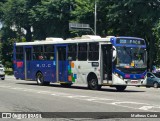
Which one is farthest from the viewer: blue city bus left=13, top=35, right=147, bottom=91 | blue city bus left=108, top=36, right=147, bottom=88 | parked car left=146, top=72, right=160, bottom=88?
parked car left=146, top=72, right=160, bottom=88

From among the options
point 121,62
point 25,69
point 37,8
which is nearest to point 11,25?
point 37,8

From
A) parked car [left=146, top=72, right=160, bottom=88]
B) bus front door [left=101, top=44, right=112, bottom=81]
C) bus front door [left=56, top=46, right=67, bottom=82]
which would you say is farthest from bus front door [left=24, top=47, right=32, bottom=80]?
parked car [left=146, top=72, right=160, bottom=88]

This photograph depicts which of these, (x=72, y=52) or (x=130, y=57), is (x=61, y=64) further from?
(x=130, y=57)

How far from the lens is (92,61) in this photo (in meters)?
25.5

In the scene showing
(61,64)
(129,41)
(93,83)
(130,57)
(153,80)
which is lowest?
(153,80)

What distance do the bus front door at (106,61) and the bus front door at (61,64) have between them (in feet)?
13.4

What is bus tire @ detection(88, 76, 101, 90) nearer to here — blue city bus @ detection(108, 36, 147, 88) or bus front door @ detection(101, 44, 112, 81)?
bus front door @ detection(101, 44, 112, 81)

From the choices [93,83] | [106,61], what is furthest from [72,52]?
[106,61]

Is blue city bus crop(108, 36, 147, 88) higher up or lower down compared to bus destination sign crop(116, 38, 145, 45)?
lower down

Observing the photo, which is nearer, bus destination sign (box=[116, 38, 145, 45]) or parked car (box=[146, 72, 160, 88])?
bus destination sign (box=[116, 38, 145, 45])

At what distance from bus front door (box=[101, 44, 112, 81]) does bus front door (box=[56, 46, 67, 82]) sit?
409cm

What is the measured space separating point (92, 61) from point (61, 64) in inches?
145

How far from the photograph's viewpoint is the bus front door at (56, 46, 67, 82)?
28.3 metres

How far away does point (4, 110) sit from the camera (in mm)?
14734
